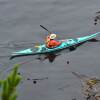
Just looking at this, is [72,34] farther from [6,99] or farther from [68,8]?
[6,99]

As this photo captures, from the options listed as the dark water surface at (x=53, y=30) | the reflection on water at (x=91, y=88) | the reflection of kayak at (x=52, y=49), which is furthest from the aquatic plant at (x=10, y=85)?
the reflection of kayak at (x=52, y=49)

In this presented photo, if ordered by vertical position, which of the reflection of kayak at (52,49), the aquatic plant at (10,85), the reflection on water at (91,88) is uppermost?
the reflection of kayak at (52,49)

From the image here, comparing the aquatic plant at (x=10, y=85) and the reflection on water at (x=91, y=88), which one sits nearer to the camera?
the aquatic plant at (x=10, y=85)

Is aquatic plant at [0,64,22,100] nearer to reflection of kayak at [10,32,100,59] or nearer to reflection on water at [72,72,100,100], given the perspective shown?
reflection on water at [72,72,100,100]

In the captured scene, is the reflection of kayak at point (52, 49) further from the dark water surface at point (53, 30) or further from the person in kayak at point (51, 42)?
the dark water surface at point (53, 30)

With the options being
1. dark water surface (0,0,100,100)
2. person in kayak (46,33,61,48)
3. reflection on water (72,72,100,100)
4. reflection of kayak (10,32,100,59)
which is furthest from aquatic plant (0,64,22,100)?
person in kayak (46,33,61,48)

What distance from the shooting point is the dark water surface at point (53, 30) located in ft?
67.4

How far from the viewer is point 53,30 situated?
2955 cm

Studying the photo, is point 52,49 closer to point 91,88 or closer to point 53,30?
point 53,30

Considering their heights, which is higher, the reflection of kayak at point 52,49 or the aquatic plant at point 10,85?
the reflection of kayak at point 52,49

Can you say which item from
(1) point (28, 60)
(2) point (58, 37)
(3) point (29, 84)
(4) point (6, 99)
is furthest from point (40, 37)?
(4) point (6, 99)

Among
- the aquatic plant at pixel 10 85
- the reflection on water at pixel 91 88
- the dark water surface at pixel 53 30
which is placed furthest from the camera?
the dark water surface at pixel 53 30

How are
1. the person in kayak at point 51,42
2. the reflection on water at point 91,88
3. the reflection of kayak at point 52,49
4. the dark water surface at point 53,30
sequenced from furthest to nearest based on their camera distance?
the person in kayak at point 51,42
the reflection of kayak at point 52,49
the dark water surface at point 53,30
the reflection on water at point 91,88

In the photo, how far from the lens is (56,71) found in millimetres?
22953
